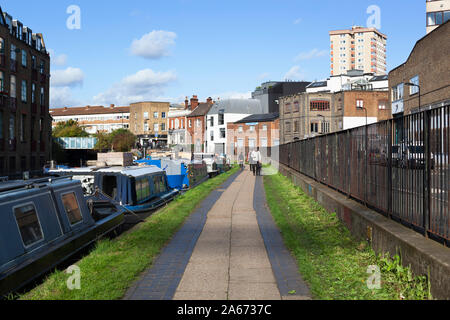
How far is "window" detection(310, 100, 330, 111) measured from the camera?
67.2 m

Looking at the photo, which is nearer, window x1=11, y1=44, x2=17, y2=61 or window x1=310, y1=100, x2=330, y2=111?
window x1=11, y1=44, x2=17, y2=61

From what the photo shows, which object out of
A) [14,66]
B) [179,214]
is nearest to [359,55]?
[14,66]

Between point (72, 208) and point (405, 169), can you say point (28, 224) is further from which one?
point (405, 169)

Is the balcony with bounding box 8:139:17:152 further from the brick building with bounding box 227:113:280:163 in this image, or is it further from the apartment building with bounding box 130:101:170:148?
the apartment building with bounding box 130:101:170:148

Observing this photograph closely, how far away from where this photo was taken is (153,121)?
102 meters

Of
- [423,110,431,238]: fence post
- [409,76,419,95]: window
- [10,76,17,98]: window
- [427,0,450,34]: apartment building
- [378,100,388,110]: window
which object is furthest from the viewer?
[378,100,388,110]: window

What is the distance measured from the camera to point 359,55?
563 feet

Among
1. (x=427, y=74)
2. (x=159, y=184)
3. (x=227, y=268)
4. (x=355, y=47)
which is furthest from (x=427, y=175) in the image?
(x=355, y=47)

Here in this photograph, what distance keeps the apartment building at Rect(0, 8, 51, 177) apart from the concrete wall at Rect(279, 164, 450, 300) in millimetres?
31935

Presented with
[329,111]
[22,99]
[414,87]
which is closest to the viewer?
[22,99]

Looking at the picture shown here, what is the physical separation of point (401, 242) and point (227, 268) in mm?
2735

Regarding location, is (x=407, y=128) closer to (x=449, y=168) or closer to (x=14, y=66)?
(x=449, y=168)

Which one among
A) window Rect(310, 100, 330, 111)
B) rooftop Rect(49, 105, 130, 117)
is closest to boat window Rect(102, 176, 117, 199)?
window Rect(310, 100, 330, 111)

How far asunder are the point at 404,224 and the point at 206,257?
3.44 meters
